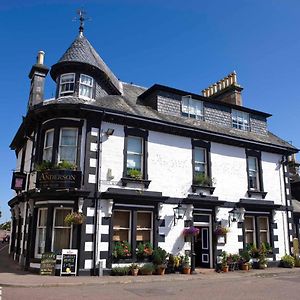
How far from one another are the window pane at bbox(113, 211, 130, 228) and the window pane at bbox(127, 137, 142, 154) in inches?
118

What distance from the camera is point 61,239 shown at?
48.4 feet

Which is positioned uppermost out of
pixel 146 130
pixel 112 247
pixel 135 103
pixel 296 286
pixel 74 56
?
pixel 74 56

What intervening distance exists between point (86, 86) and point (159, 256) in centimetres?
894

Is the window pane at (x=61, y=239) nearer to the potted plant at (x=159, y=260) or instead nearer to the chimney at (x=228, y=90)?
the potted plant at (x=159, y=260)

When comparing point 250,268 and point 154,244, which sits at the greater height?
point 154,244

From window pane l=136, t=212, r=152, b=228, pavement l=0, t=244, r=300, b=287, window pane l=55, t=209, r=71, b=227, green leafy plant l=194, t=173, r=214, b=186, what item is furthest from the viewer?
green leafy plant l=194, t=173, r=214, b=186

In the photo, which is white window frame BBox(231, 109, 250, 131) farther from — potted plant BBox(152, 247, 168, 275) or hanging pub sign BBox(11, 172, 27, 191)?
hanging pub sign BBox(11, 172, 27, 191)

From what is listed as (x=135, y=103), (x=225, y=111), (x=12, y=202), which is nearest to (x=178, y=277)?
(x=135, y=103)

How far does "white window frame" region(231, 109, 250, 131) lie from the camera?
21484mm

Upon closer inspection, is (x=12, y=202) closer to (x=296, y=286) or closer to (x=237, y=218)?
(x=237, y=218)

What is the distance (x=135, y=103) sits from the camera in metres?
18.6

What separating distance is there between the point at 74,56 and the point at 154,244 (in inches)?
395

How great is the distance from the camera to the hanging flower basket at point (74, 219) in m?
14.0

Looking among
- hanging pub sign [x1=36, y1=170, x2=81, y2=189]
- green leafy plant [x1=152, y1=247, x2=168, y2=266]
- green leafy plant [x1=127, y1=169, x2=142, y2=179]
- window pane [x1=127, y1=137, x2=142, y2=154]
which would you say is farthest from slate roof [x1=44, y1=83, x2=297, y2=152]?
green leafy plant [x1=152, y1=247, x2=168, y2=266]
